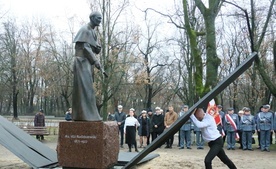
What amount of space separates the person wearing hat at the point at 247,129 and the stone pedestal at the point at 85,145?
8.69 meters

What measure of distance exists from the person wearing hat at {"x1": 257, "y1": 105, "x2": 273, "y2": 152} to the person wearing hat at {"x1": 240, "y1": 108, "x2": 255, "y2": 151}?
0.30m

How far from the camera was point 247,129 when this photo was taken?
47.9 feet

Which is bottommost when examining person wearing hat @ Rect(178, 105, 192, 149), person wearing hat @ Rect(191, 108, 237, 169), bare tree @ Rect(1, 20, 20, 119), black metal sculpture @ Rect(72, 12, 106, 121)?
person wearing hat @ Rect(178, 105, 192, 149)

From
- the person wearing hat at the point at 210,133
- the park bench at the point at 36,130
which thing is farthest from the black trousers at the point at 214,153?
the park bench at the point at 36,130

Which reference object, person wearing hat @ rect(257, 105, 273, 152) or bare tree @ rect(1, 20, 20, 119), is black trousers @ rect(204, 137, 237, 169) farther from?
bare tree @ rect(1, 20, 20, 119)

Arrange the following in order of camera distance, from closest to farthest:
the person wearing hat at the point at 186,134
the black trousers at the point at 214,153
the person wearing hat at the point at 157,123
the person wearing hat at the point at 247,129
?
the black trousers at the point at 214,153 < the person wearing hat at the point at 247,129 < the person wearing hat at the point at 186,134 < the person wearing hat at the point at 157,123

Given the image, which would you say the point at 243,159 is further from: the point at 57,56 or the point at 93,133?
the point at 57,56

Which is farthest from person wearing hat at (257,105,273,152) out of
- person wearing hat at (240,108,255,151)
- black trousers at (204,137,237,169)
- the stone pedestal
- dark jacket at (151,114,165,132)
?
the stone pedestal

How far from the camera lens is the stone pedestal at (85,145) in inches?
290

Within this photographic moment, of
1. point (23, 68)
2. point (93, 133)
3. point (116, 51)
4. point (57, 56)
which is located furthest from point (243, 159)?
point (23, 68)

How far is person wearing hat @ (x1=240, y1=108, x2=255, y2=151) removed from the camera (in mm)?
14628

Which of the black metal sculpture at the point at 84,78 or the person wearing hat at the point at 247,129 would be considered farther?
the person wearing hat at the point at 247,129

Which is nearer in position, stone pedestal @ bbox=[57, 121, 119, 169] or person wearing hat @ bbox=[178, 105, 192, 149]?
stone pedestal @ bbox=[57, 121, 119, 169]

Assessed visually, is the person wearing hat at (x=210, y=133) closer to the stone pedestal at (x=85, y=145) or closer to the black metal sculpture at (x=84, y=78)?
the stone pedestal at (x=85, y=145)
